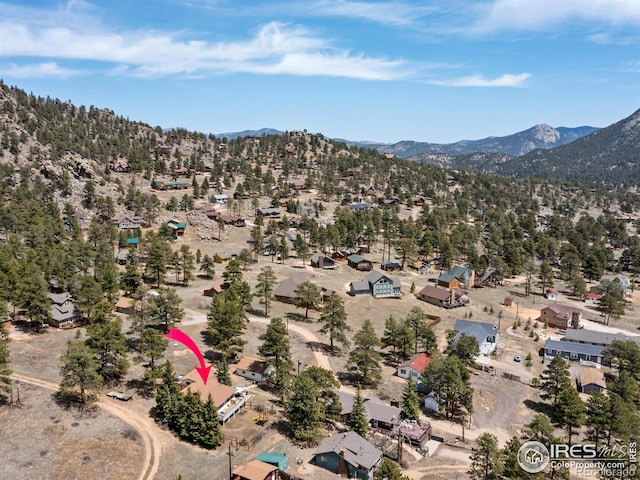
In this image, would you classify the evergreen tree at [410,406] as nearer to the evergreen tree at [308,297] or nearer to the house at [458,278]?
the evergreen tree at [308,297]

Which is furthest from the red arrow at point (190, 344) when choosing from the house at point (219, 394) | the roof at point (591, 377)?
the roof at point (591, 377)

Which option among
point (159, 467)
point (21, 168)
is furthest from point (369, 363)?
point (21, 168)

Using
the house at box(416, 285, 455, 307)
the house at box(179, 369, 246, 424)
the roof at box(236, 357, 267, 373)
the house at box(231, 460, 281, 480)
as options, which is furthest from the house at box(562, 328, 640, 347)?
the house at box(231, 460, 281, 480)

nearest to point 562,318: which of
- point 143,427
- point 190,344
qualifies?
point 190,344

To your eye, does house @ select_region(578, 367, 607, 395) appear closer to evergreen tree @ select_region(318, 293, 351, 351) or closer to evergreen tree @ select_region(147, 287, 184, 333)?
evergreen tree @ select_region(318, 293, 351, 351)

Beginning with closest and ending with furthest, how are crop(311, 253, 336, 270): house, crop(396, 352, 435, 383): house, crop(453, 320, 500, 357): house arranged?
crop(396, 352, 435, 383): house < crop(453, 320, 500, 357): house < crop(311, 253, 336, 270): house

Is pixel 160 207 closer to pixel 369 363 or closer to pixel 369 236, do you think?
pixel 369 236

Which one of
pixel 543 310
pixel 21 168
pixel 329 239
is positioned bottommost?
pixel 543 310
